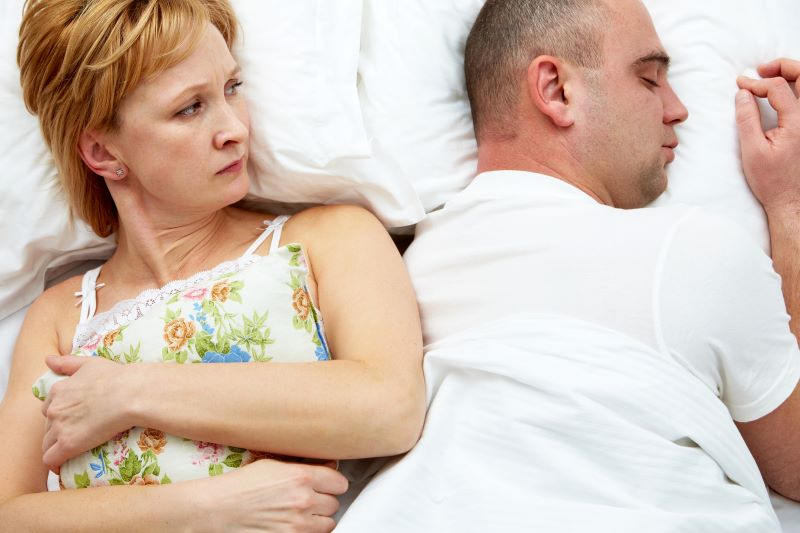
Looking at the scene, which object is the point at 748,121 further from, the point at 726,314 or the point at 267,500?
the point at 267,500

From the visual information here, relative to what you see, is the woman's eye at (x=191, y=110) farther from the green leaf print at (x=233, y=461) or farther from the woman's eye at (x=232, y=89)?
the green leaf print at (x=233, y=461)

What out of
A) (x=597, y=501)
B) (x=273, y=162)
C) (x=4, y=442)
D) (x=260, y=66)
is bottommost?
(x=4, y=442)

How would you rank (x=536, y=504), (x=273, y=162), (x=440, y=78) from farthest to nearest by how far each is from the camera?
(x=440, y=78), (x=273, y=162), (x=536, y=504)

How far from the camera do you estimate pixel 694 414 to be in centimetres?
116

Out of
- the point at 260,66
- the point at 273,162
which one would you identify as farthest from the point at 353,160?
the point at 260,66

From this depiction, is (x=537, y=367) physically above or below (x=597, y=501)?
above

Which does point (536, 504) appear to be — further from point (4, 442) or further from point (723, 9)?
point (723, 9)

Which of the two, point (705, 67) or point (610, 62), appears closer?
point (610, 62)

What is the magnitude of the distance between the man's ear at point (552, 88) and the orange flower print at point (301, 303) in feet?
1.72

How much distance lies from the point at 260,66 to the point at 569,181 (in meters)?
0.58

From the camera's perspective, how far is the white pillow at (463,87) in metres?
1.51

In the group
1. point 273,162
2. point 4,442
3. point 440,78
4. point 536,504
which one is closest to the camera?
point 536,504

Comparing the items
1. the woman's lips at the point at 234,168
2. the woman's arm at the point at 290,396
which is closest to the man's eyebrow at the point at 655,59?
the woman's arm at the point at 290,396

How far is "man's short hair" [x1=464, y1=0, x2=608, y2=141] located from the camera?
4.72 ft
